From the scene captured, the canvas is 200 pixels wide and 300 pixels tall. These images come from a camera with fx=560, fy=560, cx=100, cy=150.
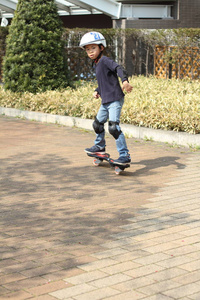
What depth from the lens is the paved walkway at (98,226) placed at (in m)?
3.78

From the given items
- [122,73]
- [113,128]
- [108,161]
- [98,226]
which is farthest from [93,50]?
[98,226]

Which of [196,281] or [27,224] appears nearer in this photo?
[196,281]

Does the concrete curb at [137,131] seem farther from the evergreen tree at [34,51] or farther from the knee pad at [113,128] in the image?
the knee pad at [113,128]

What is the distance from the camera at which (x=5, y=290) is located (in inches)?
146

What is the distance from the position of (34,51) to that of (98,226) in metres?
8.99

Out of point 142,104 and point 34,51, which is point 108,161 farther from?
point 34,51

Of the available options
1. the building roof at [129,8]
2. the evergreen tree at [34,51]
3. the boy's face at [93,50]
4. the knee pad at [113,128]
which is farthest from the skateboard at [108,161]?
the building roof at [129,8]

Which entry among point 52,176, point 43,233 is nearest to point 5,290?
point 43,233

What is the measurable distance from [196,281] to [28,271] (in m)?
1.18

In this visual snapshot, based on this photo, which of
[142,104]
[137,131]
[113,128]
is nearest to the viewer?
[113,128]

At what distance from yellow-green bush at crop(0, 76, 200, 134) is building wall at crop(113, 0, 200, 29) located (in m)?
6.20

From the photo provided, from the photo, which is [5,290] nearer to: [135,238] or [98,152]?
[135,238]

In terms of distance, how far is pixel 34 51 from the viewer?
13.3 metres

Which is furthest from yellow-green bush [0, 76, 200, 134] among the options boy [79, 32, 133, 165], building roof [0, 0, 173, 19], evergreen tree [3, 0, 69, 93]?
building roof [0, 0, 173, 19]
